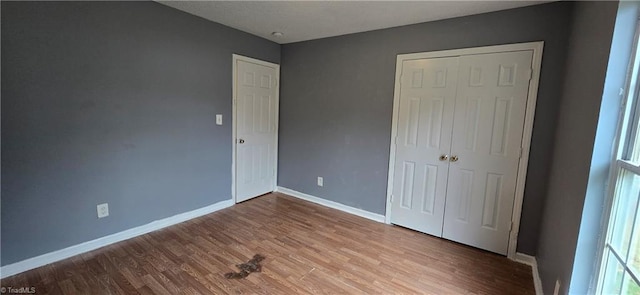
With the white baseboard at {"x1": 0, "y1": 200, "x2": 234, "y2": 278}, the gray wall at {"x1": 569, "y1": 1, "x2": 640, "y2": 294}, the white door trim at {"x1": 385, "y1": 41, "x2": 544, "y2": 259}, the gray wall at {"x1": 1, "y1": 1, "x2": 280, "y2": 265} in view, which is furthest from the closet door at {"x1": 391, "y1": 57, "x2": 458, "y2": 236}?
the white baseboard at {"x1": 0, "y1": 200, "x2": 234, "y2": 278}

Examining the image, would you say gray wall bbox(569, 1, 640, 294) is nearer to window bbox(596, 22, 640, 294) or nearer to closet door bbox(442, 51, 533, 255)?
window bbox(596, 22, 640, 294)

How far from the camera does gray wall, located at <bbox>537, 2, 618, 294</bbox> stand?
4.12 feet

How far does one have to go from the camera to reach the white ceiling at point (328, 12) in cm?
229

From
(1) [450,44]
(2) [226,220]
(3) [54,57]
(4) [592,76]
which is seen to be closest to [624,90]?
(4) [592,76]

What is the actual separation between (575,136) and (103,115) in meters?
3.49

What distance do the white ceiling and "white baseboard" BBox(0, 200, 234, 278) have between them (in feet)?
7.28

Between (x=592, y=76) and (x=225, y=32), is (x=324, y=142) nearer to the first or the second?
(x=225, y=32)

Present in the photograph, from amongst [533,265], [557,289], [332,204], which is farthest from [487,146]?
[332,204]

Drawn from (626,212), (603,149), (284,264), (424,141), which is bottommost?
(284,264)

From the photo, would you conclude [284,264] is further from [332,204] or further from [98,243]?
[98,243]

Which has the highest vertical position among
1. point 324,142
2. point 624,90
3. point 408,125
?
point 624,90

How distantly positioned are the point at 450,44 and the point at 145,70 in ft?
9.79

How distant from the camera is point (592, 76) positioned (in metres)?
1.34

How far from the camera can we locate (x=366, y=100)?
3.13 metres
